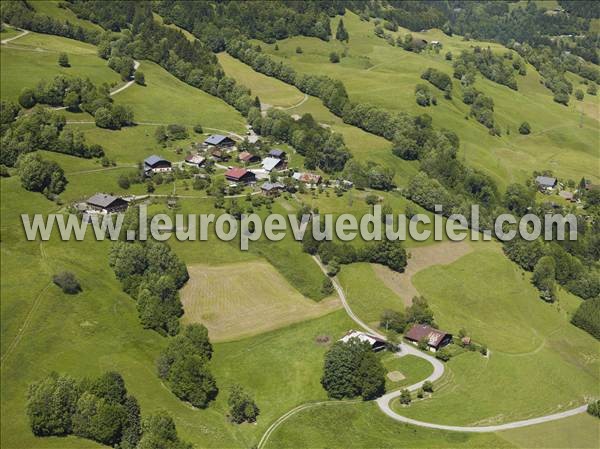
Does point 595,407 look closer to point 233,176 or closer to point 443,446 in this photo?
point 443,446

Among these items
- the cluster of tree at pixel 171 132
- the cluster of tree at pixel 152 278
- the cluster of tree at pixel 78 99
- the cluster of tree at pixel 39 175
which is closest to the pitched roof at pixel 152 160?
the cluster of tree at pixel 171 132

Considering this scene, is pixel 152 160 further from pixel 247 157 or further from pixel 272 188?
pixel 272 188

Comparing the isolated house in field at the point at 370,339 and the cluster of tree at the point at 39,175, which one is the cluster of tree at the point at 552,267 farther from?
the cluster of tree at the point at 39,175

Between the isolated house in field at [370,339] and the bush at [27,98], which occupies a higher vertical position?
Result: the bush at [27,98]

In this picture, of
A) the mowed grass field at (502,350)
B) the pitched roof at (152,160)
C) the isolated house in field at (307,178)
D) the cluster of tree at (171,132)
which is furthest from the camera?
the cluster of tree at (171,132)

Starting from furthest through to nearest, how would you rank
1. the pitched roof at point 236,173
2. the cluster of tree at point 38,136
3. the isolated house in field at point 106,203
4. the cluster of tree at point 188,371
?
the pitched roof at point 236,173
the cluster of tree at point 38,136
the isolated house in field at point 106,203
the cluster of tree at point 188,371

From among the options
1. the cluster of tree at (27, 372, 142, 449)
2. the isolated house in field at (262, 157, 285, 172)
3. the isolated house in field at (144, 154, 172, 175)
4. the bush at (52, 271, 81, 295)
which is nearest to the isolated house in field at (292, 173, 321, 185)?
the isolated house in field at (262, 157, 285, 172)

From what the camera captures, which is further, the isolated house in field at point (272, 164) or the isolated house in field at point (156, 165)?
the isolated house in field at point (272, 164)
